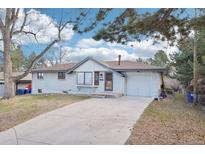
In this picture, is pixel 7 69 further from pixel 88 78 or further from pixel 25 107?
pixel 88 78

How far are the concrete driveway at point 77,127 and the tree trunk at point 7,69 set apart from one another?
5.21 ft

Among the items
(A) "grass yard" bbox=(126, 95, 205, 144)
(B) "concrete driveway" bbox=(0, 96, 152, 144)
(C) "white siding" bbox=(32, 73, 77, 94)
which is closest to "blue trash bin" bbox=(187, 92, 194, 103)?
(A) "grass yard" bbox=(126, 95, 205, 144)

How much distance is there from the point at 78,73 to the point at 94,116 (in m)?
3.97

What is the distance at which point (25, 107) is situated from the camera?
5055mm

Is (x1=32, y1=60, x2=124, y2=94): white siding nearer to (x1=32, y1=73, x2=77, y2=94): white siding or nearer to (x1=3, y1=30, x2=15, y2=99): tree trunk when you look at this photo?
(x1=32, y1=73, x2=77, y2=94): white siding

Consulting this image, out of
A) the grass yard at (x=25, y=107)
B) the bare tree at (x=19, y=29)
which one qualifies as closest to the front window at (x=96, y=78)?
the grass yard at (x=25, y=107)

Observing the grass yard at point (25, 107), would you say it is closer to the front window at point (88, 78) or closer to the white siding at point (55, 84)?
the white siding at point (55, 84)

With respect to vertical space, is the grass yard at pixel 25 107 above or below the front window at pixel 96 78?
below

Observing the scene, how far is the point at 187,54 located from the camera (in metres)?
4.12

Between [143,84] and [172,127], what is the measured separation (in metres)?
3.30

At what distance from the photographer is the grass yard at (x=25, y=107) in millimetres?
4177

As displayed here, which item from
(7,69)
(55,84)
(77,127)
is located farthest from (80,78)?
(77,127)
